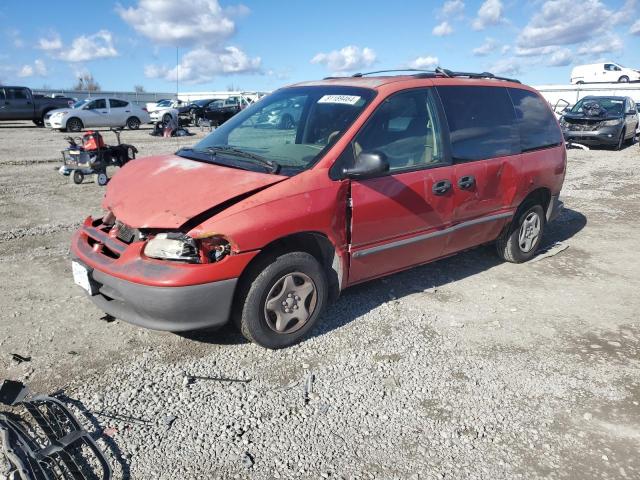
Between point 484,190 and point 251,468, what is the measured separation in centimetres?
314

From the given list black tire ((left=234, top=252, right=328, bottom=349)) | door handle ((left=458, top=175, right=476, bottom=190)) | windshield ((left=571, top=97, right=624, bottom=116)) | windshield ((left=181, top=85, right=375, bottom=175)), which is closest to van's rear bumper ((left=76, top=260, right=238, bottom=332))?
black tire ((left=234, top=252, right=328, bottom=349))

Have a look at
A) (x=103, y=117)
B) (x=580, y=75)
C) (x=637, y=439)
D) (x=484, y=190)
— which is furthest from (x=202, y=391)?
(x=580, y=75)

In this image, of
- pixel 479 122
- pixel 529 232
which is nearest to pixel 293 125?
pixel 479 122

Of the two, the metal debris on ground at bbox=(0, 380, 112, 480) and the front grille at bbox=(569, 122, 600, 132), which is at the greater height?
the front grille at bbox=(569, 122, 600, 132)

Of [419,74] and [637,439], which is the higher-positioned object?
[419,74]

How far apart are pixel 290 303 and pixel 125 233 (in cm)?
120

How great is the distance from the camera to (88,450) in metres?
2.49

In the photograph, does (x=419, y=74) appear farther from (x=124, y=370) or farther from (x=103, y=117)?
(x=103, y=117)

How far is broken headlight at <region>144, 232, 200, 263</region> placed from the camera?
3057 millimetres

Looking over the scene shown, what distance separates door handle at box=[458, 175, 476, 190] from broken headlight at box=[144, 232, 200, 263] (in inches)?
91.5

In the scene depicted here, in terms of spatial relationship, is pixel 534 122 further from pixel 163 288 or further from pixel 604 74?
pixel 604 74

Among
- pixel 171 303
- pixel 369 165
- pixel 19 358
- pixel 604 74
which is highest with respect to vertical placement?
pixel 604 74

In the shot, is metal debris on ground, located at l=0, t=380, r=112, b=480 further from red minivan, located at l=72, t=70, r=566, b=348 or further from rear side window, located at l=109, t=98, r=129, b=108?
rear side window, located at l=109, t=98, r=129, b=108

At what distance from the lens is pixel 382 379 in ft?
10.6
